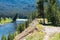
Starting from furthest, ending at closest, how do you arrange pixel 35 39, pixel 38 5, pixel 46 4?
pixel 38 5 < pixel 46 4 < pixel 35 39

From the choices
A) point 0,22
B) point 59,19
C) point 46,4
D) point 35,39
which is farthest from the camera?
point 0,22

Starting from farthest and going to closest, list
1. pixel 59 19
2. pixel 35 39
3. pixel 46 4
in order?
1. pixel 46 4
2. pixel 59 19
3. pixel 35 39

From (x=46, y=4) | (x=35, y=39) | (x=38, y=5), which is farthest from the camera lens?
(x=38, y=5)

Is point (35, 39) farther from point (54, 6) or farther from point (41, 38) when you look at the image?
point (54, 6)

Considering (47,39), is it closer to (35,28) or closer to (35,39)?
(35,39)

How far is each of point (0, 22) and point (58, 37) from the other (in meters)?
56.8

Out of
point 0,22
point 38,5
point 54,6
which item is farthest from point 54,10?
point 0,22

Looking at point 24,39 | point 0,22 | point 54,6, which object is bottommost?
point 0,22

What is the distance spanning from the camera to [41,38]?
6867 mm

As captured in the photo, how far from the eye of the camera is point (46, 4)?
13.5 metres

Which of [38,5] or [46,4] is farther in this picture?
[38,5]

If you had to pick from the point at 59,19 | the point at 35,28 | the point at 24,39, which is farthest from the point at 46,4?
the point at 24,39

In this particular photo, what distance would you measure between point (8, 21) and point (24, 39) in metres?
57.2

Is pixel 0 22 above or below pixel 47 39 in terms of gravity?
below
